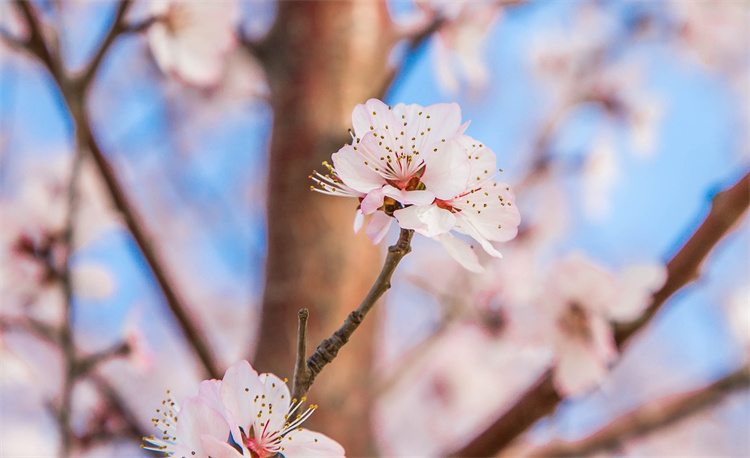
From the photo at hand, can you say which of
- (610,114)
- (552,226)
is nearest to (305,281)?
(552,226)

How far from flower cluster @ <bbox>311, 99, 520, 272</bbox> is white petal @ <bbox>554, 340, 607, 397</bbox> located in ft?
1.54

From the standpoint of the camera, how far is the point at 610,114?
6.23ft

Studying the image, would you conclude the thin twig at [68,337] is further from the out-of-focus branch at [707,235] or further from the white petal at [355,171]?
the out-of-focus branch at [707,235]

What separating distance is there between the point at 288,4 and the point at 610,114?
1.15 metres

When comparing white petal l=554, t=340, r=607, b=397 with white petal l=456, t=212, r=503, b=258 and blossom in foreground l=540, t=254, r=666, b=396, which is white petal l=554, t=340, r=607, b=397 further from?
white petal l=456, t=212, r=503, b=258

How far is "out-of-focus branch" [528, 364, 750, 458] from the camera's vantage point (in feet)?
3.18

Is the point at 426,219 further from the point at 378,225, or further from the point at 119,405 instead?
the point at 119,405

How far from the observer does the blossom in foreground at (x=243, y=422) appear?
377 mm

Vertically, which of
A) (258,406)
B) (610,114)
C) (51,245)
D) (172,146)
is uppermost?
(172,146)

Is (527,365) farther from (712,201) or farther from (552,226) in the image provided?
(712,201)

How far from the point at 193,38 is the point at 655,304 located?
89 centimetres

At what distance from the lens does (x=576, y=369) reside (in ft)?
2.99

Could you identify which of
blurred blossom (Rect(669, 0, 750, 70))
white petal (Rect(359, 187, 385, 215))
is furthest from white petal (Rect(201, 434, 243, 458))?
blurred blossom (Rect(669, 0, 750, 70))

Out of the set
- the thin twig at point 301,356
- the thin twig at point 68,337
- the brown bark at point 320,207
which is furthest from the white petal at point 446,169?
the brown bark at point 320,207
